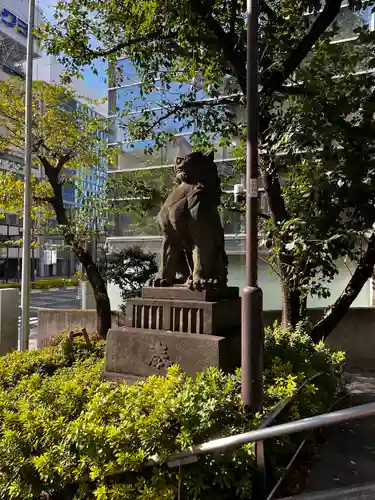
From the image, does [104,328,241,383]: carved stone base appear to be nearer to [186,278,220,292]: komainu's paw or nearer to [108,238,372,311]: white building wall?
[186,278,220,292]: komainu's paw

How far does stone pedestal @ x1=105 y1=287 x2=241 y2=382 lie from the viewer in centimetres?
461

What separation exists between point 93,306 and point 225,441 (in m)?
12.4

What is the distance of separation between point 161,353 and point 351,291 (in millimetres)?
3775

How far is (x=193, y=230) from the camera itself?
5.23m

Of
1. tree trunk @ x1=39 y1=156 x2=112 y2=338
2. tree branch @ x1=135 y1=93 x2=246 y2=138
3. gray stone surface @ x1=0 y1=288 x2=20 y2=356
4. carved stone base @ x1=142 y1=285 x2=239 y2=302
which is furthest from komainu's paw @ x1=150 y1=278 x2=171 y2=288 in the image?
gray stone surface @ x1=0 y1=288 x2=20 y2=356

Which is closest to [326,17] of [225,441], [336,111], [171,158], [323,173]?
[336,111]

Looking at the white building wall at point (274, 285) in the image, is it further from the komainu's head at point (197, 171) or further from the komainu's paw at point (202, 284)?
the komainu's paw at point (202, 284)

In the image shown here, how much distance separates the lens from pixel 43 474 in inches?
125

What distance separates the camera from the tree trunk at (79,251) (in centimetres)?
1064

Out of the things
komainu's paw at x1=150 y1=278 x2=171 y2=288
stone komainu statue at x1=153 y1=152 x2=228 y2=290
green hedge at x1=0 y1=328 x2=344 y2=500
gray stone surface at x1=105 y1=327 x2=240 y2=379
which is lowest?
green hedge at x1=0 y1=328 x2=344 y2=500

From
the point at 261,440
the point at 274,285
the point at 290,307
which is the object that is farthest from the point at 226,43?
the point at 274,285

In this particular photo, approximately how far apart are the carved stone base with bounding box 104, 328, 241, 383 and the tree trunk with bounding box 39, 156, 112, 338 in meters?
5.85

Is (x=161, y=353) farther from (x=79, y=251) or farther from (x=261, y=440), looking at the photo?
(x=79, y=251)

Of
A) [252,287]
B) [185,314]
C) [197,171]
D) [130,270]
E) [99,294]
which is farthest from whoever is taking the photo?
[130,270]
